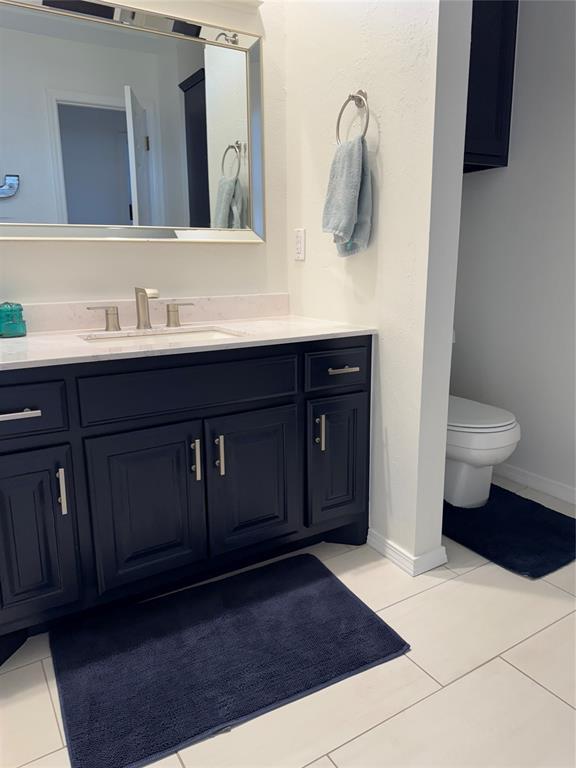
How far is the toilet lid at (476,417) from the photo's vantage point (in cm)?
219

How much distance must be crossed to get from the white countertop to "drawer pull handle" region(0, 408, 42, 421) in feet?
0.39

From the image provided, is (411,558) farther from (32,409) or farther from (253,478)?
(32,409)

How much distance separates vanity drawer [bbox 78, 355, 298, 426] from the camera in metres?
1.49

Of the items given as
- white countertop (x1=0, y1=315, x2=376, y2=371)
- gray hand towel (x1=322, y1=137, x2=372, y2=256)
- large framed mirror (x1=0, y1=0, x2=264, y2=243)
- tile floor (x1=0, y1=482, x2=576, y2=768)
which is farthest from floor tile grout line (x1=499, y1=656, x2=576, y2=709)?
large framed mirror (x1=0, y1=0, x2=264, y2=243)

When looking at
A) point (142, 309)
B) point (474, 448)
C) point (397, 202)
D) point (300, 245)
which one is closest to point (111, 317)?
point (142, 309)

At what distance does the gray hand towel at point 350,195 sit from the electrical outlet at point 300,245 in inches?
14.5

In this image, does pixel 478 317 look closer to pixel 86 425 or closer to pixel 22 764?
pixel 86 425

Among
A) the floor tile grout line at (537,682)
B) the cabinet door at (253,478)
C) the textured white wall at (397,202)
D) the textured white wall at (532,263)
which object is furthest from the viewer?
the textured white wall at (532,263)

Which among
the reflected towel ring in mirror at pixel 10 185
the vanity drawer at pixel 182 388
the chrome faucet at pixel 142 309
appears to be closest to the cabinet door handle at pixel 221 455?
the vanity drawer at pixel 182 388

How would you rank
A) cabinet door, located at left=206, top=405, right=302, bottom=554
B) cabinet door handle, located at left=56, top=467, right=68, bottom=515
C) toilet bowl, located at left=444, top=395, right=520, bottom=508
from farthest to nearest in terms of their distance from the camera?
toilet bowl, located at left=444, top=395, right=520, bottom=508
cabinet door, located at left=206, top=405, right=302, bottom=554
cabinet door handle, located at left=56, top=467, right=68, bottom=515

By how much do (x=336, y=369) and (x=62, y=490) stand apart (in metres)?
0.95

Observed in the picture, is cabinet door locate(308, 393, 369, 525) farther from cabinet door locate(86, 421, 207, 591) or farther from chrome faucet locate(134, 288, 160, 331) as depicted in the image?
chrome faucet locate(134, 288, 160, 331)

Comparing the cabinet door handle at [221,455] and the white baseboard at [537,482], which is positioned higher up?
the cabinet door handle at [221,455]

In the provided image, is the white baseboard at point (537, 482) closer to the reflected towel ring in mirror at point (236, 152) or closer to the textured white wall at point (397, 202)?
the textured white wall at point (397, 202)
